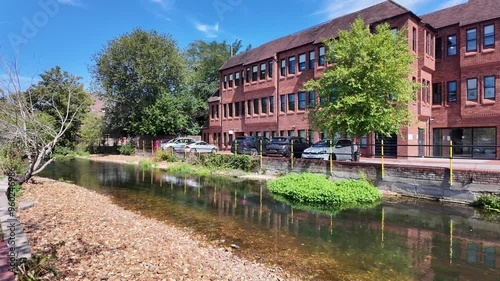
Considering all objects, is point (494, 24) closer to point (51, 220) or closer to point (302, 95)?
point (302, 95)

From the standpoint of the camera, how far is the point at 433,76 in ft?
86.4

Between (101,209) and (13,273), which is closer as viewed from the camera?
(13,273)

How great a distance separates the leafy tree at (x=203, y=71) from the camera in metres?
48.4

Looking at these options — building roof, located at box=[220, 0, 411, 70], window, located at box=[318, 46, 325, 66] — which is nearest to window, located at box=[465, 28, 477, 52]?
building roof, located at box=[220, 0, 411, 70]

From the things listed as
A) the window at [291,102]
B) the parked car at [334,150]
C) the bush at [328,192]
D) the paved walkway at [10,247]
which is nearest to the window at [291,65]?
the window at [291,102]

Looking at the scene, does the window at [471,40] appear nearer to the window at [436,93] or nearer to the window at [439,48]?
the window at [439,48]

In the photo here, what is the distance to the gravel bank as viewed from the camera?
547 cm

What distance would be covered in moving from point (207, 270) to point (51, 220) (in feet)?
16.8

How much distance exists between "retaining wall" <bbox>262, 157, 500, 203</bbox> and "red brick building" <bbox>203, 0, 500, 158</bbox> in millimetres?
4602

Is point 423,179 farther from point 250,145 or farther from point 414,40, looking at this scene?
point 250,145

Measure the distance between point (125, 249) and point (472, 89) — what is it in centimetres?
2596

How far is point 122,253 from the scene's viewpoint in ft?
21.0

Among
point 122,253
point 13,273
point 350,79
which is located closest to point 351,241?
point 122,253

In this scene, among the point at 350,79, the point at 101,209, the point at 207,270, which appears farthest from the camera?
the point at 350,79
